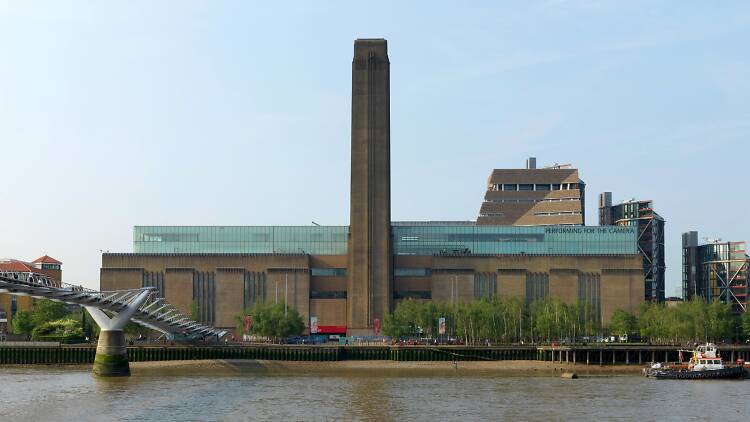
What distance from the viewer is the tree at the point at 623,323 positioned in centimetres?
19275

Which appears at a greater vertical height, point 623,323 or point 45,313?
point 45,313

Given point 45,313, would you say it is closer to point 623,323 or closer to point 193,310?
point 193,310

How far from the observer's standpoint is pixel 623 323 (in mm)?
192625

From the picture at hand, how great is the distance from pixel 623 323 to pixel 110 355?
313 ft

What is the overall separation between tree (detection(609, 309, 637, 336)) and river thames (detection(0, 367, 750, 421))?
5128 cm

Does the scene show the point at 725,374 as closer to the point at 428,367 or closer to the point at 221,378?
the point at 428,367

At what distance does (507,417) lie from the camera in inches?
3516

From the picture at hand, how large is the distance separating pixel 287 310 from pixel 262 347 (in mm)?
26346

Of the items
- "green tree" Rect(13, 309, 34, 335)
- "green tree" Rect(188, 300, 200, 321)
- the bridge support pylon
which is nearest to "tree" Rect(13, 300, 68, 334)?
"green tree" Rect(13, 309, 34, 335)

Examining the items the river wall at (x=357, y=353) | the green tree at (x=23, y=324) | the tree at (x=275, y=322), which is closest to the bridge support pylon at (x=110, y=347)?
the river wall at (x=357, y=353)

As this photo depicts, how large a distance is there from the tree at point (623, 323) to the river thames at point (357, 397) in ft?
168

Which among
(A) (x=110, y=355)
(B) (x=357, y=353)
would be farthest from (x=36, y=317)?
(A) (x=110, y=355)

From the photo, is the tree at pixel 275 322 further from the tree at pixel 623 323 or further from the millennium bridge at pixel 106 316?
the tree at pixel 623 323

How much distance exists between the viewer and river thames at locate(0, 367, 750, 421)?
90.4 metres
